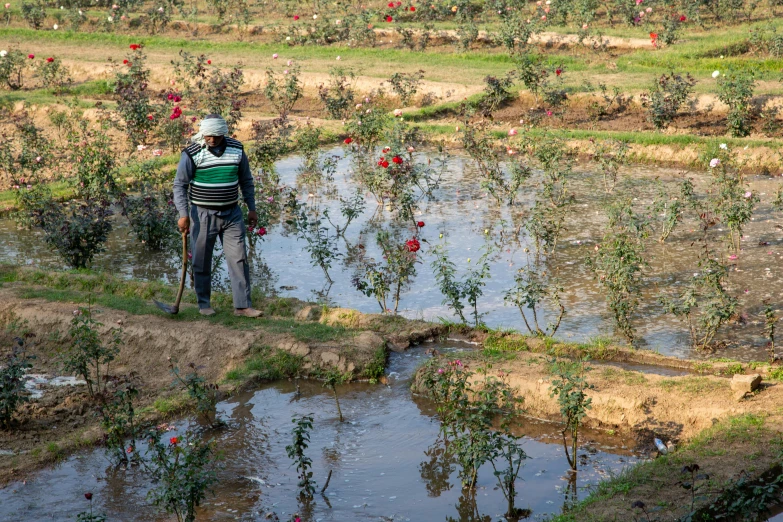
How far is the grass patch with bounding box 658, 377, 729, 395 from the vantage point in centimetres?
628

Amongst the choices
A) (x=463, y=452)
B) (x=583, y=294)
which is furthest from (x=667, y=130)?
(x=463, y=452)

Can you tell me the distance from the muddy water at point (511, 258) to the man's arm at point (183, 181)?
6.30 ft

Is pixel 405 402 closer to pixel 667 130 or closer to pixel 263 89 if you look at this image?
pixel 667 130

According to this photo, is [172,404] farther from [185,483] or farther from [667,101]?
[667,101]

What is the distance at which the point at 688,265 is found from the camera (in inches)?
368

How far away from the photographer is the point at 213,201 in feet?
25.5

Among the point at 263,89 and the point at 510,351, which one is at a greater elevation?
the point at 263,89

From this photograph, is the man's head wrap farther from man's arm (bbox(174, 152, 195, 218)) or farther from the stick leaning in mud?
the stick leaning in mud

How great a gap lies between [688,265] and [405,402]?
4.05 m

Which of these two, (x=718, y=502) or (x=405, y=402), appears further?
(x=405, y=402)

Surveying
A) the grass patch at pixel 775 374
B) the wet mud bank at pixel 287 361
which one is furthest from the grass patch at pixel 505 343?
the grass patch at pixel 775 374

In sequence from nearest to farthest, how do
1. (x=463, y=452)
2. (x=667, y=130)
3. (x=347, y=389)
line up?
(x=463, y=452), (x=347, y=389), (x=667, y=130)

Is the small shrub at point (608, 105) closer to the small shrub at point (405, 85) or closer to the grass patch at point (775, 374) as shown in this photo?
the small shrub at point (405, 85)

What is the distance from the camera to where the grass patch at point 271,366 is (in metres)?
7.27
